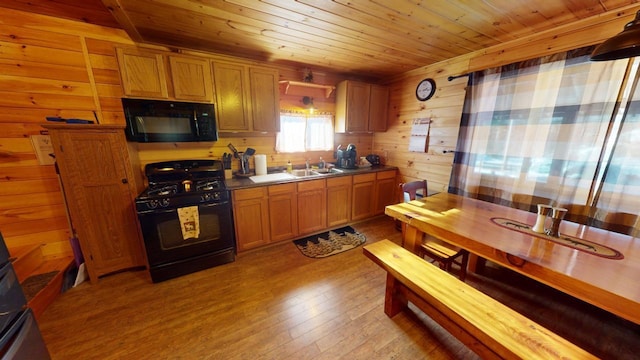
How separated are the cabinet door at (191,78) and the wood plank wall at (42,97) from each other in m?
0.49

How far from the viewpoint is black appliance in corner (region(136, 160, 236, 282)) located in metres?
2.02

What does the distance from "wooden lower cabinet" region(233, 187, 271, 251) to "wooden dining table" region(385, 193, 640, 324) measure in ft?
4.83

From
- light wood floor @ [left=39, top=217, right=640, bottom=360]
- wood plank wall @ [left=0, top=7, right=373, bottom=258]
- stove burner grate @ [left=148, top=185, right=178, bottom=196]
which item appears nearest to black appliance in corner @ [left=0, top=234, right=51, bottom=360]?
light wood floor @ [left=39, top=217, right=640, bottom=360]

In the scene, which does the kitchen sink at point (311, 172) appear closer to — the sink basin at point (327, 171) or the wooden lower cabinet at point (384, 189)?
the sink basin at point (327, 171)

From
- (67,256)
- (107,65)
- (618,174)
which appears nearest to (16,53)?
(107,65)

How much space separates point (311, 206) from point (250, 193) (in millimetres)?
847

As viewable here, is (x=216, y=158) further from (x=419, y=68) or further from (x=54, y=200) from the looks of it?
(x=419, y=68)

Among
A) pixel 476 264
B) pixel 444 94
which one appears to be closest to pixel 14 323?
pixel 476 264

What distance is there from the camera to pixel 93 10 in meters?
1.96

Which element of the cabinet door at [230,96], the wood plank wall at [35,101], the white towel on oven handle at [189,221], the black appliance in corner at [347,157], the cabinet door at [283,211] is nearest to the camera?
the wood plank wall at [35,101]

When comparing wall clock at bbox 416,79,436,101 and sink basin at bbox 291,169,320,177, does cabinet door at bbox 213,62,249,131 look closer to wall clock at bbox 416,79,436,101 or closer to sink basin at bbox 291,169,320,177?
sink basin at bbox 291,169,320,177

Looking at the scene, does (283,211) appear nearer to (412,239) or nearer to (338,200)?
(338,200)

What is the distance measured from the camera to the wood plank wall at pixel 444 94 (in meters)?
1.73

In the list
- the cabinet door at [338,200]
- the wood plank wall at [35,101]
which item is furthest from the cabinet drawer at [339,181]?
the wood plank wall at [35,101]
